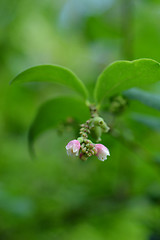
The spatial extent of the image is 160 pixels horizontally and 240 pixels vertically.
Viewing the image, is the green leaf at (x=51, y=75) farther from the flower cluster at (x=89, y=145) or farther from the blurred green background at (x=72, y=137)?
the blurred green background at (x=72, y=137)

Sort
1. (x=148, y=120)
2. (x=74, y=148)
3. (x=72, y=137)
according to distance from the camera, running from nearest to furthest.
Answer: (x=74, y=148) → (x=148, y=120) → (x=72, y=137)

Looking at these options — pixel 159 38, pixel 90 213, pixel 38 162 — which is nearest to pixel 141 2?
pixel 159 38

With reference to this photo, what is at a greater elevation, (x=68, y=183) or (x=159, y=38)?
(x=159, y=38)

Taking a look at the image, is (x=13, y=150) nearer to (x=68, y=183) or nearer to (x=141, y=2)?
(x=68, y=183)

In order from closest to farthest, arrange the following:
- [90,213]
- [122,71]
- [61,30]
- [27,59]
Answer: [122,71], [90,213], [27,59], [61,30]

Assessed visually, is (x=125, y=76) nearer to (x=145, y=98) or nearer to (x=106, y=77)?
(x=106, y=77)

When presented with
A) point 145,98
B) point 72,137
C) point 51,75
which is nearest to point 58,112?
point 51,75
